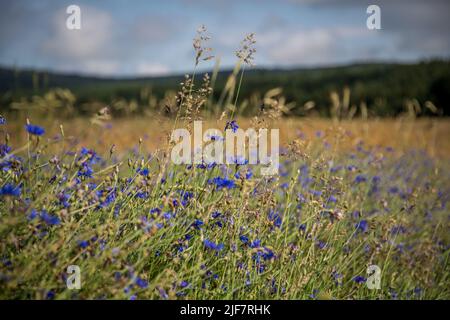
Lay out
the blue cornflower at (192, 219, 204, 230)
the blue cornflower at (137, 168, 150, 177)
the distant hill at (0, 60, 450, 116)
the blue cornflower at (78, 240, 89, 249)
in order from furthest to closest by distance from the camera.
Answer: the distant hill at (0, 60, 450, 116) < the blue cornflower at (137, 168, 150, 177) < the blue cornflower at (192, 219, 204, 230) < the blue cornflower at (78, 240, 89, 249)

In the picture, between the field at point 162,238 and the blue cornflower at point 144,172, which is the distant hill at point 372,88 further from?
the blue cornflower at point 144,172

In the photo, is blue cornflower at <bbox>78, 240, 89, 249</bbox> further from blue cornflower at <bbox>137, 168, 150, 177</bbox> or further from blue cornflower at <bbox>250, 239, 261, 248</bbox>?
blue cornflower at <bbox>250, 239, 261, 248</bbox>

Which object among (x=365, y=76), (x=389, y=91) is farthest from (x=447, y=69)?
Answer: (x=365, y=76)

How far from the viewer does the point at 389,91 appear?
21016 mm

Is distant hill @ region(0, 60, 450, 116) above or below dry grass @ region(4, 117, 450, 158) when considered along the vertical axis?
above

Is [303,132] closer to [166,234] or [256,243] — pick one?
[256,243]

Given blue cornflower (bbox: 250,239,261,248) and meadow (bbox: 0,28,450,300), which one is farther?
blue cornflower (bbox: 250,239,261,248)

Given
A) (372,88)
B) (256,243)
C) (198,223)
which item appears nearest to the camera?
(198,223)

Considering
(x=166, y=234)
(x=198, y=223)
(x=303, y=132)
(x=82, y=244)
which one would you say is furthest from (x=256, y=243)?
(x=303, y=132)

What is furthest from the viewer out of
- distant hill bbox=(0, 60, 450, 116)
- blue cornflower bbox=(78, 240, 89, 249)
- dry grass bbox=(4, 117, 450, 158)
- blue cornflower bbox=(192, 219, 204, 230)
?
distant hill bbox=(0, 60, 450, 116)

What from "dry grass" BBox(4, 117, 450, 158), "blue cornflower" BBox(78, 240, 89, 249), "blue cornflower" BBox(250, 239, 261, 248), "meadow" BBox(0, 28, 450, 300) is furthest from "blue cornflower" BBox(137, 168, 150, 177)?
"dry grass" BBox(4, 117, 450, 158)

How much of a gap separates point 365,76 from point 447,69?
709 cm

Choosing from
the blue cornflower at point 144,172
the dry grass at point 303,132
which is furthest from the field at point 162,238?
the dry grass at point 303,132
